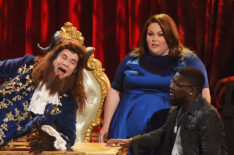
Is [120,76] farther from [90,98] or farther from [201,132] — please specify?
[201,132]

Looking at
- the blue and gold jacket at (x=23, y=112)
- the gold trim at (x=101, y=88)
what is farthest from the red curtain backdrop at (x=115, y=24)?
the blue and gold jacket at (x=23, y=112)

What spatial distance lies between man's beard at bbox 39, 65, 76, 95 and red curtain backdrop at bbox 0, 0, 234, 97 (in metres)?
1.35

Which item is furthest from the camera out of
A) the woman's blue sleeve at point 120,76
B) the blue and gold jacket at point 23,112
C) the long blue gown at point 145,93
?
the woman's blue sleeve at point 120,76

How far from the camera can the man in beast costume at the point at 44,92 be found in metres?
2.87

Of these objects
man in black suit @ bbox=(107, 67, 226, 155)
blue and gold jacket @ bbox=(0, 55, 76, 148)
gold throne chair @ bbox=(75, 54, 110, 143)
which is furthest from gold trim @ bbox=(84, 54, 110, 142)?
man in black suit @ bbox=(107, 67, 226, 155)

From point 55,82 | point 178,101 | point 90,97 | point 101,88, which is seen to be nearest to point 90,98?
point 90,97

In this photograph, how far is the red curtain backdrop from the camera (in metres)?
4.11

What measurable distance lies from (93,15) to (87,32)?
184 millimetres

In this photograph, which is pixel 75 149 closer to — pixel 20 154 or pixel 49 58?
pixel 20 154

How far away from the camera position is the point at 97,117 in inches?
146

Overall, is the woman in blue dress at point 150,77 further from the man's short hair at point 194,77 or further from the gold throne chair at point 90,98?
the man's short hair at point 194,77

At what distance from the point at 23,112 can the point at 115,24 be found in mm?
1623

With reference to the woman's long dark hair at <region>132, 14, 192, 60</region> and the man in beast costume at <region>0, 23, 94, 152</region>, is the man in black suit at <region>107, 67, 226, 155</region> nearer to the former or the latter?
the man in beast costume at <region>0, 23, 94, 152</region>

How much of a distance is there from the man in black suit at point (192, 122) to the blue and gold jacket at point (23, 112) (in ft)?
2.00
